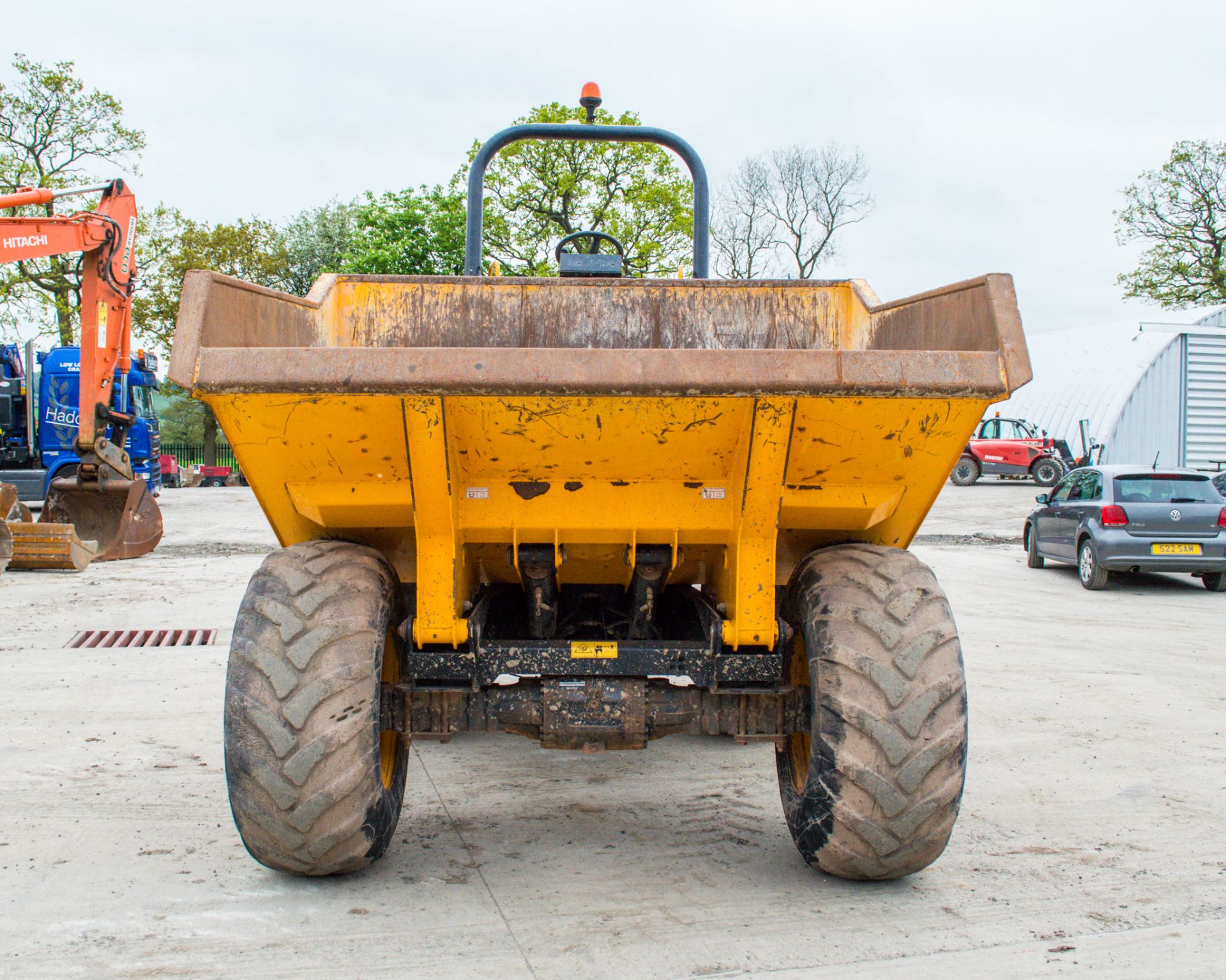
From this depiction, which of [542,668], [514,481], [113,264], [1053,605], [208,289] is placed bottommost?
[1053,605]

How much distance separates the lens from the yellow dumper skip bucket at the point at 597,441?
8.73 ft

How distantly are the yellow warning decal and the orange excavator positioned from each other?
9648 millimetres

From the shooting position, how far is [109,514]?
1238cm

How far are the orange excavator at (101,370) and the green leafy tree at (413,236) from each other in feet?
57.3

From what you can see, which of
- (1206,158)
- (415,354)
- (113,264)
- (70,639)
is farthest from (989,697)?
(1206,158)

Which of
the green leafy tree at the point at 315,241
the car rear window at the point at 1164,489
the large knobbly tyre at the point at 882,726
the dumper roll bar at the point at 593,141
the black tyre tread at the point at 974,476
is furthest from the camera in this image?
the green leafy tree at the point at 315,241

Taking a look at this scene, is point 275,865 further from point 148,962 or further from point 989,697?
point 989,697

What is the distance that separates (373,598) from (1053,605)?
8.82 m

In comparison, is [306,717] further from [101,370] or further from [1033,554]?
[1033,554]

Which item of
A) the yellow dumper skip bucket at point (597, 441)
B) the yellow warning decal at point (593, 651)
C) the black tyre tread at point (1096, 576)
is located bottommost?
the black tyre tread at point (1096, 576)

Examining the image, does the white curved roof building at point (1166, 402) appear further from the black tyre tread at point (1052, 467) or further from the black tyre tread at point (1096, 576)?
the black tyre tread at point (1096, 576)

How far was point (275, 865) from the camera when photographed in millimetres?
3117

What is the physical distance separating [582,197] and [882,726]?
32.1m

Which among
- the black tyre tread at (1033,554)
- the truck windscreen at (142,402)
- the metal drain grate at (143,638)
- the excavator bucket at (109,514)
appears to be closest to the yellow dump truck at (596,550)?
the metal drain grate at (143,638)
